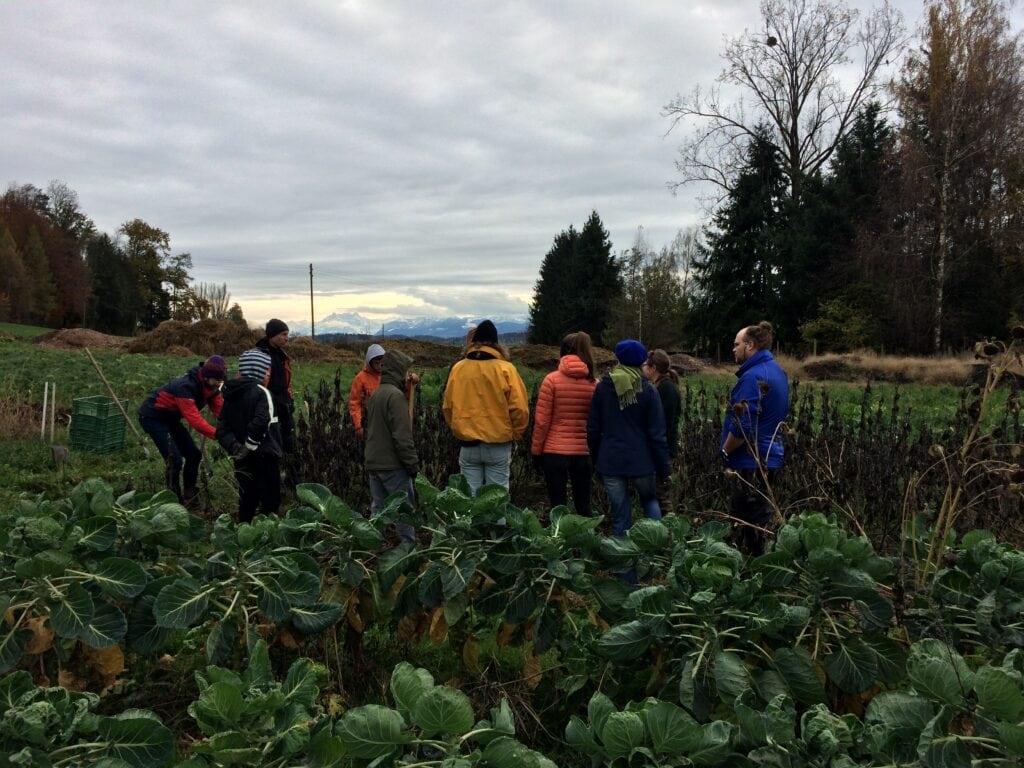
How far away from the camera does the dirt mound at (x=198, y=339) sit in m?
31.5

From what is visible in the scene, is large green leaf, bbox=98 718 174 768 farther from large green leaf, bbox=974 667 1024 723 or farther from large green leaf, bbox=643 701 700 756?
large green leaf, bbox=974 667 1024 723

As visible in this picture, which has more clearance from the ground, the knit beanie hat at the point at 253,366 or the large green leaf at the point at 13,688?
the knit beanie hat at the point at 253,366

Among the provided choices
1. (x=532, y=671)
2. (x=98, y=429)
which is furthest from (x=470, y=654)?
(x=98, y=429)

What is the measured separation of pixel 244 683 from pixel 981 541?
197cm

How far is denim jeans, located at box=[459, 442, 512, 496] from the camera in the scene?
17.3 ft

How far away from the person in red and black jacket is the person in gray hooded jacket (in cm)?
196

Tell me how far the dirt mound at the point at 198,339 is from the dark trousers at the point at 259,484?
2728 cm

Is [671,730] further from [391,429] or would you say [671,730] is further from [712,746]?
[391,429]

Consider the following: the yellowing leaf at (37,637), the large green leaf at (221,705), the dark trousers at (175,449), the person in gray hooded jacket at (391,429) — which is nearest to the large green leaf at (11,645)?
the yellowing leaf at (37,637)

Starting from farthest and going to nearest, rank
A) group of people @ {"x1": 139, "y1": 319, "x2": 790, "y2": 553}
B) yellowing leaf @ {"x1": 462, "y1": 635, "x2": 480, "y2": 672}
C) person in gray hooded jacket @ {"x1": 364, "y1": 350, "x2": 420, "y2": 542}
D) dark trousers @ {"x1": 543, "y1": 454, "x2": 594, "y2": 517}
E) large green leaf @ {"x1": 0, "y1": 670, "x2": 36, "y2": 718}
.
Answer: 1. dark trousers @ {"x1": 543, "y1": 454, "x2": 594, "y2": 517}
2. person in gray hooded jacket @ {"x1": 364, "y1": 350, "x2": 420, "y2": 542}
3. group of people @ {"x1": 139, "y1": 319, "x2": 790, "y2": 553}
4. yellowing leaf @ {"x1": 462, "y1": 635, "x2": 480, "y2": 672}
5. large green leaf @ {"x1": 0, "y1": 670, "x2": 36, "y2": 718}

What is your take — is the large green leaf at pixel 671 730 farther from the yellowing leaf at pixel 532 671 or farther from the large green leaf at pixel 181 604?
the large green leaf at pixel 181 604

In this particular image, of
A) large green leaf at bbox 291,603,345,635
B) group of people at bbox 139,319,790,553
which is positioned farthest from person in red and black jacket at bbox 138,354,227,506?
large green leaf at bbox 291,603,345,635

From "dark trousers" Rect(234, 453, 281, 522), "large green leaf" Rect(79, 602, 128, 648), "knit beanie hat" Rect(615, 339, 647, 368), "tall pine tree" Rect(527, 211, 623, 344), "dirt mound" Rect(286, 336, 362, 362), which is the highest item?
"tall pine tree" Rect(527, 211, 623, 344)

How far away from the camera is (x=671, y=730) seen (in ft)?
4.23
